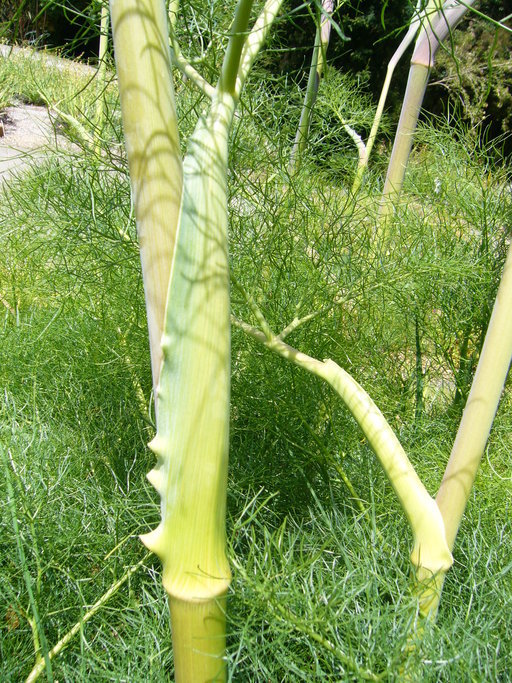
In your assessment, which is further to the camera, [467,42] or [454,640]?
[467,42]

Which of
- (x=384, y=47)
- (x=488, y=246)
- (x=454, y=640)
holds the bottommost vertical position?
(x=454, y=640)

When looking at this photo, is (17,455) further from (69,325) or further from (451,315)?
(451,315)

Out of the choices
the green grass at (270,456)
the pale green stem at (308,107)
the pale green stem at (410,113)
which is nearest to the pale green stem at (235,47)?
the green grass at (270,456)

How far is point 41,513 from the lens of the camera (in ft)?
3.21

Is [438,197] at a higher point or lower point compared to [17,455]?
higher

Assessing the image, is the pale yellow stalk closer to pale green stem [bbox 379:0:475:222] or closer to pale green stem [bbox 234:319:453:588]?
pale green stem [bbox 234:319:453:588]

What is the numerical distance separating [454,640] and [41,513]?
607mm

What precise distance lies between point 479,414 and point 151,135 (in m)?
0.48

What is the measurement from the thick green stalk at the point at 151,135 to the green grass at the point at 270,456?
1.06 feet

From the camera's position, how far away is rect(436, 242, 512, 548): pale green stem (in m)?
0.74

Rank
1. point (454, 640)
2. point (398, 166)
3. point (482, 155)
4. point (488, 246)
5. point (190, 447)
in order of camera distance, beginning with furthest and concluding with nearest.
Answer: point (398, 166), point (482, 155), point (488, 246), point (454, 640), point (190, 447)

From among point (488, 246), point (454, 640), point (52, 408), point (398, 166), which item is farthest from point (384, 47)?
point (454, 640)

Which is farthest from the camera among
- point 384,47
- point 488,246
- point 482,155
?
point 384,47

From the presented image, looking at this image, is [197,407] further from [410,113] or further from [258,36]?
[410,113]
